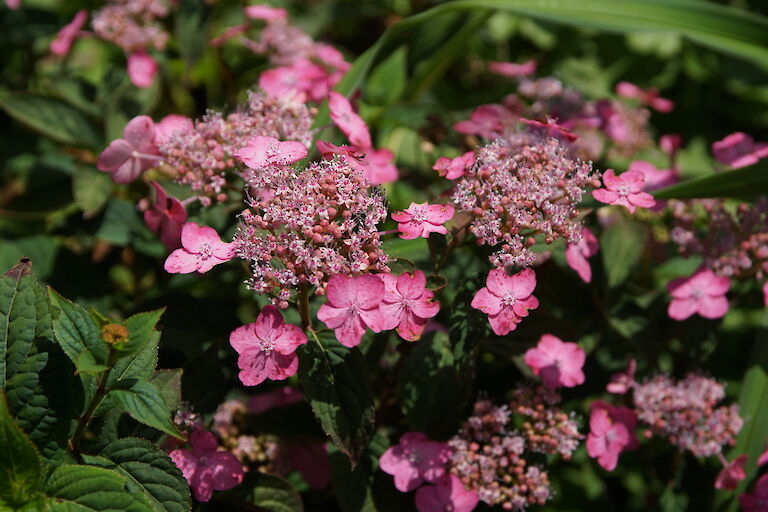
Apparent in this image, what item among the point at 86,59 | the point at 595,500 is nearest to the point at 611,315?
the point at 595,500

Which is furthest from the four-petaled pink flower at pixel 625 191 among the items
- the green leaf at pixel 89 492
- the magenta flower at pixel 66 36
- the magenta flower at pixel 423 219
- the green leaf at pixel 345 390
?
the magenta flower at pixel 66 36

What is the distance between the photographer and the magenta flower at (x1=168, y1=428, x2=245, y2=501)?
133cm

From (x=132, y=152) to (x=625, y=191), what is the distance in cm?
98

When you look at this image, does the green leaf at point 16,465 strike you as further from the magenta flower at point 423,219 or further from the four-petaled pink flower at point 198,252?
the magenta flower at point 423,219

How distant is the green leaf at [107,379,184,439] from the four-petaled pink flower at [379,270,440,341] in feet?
1.22

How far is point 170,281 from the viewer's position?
206 cm

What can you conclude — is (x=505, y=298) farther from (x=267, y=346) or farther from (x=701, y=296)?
(x=701, y=296)

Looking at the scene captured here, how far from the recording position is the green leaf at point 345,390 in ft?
4.08

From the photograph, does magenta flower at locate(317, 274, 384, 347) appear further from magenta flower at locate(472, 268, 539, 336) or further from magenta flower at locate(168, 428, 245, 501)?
magenta flower at locate(168, 428, 245, 501)

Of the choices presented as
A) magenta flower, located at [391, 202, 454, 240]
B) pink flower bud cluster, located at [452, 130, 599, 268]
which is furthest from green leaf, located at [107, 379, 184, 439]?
pink flower bud cluster, located at [452, 130, 599, 268]

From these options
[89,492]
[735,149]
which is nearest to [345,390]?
[89,492]

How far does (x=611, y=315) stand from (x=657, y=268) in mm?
406

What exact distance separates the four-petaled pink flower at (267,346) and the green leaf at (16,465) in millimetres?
328

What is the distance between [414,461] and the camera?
55.8 inches
